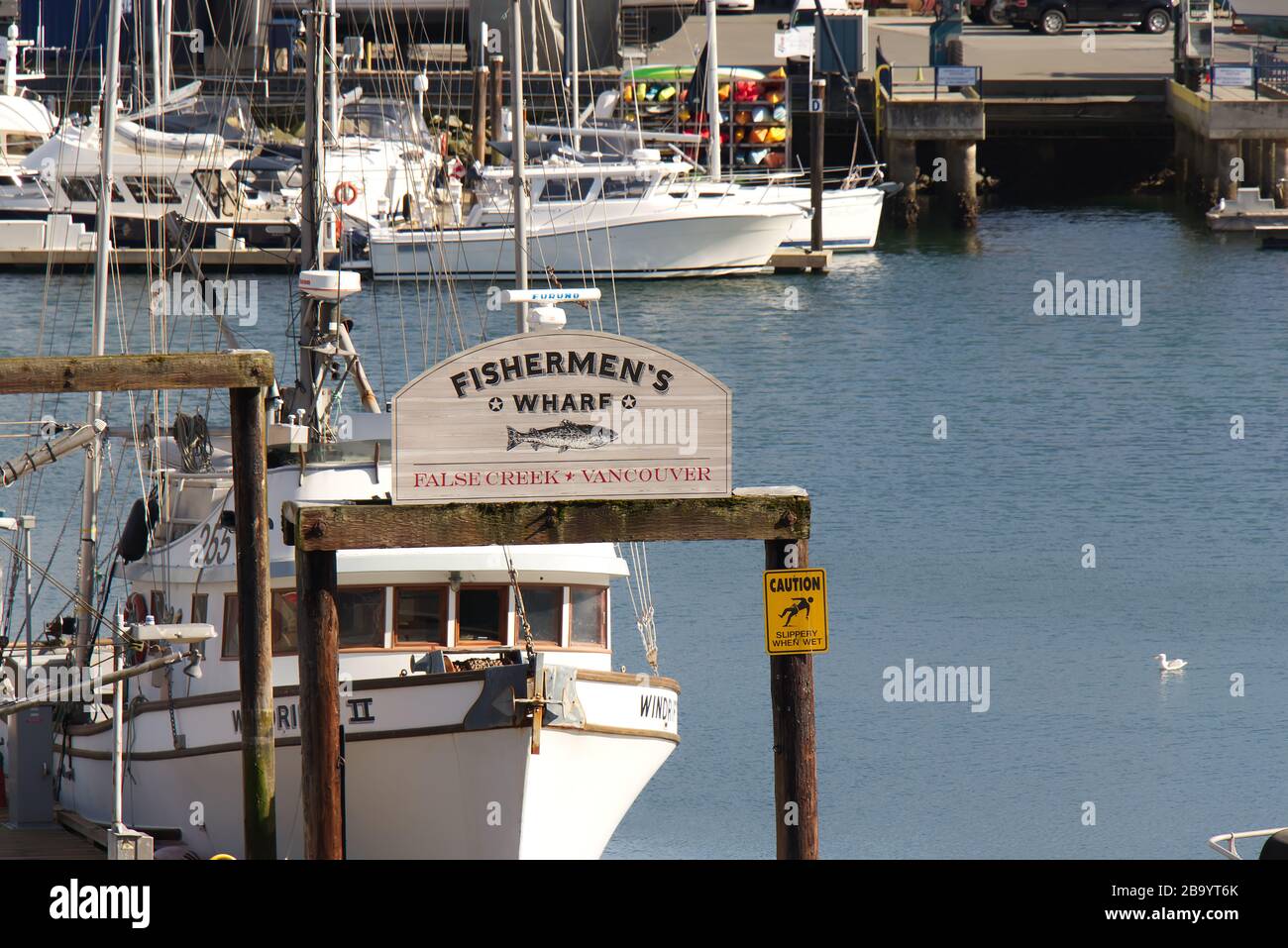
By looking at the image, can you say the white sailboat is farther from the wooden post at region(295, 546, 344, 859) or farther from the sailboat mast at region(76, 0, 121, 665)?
the wooden post at region(295, 546, 344, 859)

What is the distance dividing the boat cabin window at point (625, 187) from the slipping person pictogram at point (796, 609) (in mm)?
35216

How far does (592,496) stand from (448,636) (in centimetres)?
452

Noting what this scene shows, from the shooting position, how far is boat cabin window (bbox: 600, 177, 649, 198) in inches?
1841

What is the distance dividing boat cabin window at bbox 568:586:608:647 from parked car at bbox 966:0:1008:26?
5475 cm

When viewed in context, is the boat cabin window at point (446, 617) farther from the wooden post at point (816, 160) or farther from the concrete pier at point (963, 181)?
the concrete pier at point (963, 181)

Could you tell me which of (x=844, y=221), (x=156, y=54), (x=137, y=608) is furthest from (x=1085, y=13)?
(x=137, y=608)

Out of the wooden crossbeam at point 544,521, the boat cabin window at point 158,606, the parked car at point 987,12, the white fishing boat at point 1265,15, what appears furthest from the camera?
the parked car at point 987,12

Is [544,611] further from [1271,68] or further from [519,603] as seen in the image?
[1271,68]

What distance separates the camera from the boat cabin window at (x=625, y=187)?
46.8 m

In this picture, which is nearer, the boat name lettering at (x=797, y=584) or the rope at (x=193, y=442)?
the boat name lettering at (x=797, y=584)

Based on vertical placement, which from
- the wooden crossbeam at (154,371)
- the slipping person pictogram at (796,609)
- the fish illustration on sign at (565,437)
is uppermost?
the wooden crossbeam at (154,371)

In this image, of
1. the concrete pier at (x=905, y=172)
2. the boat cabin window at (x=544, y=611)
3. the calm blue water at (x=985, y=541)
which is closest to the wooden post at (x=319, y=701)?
the boat cabin window at (x=544, y=611)
